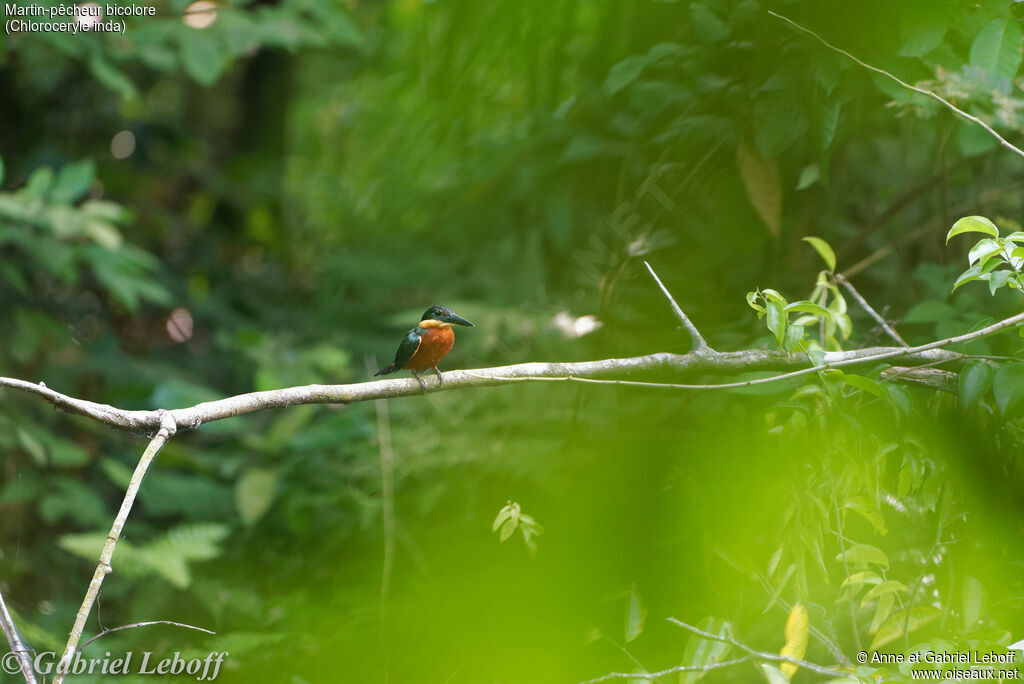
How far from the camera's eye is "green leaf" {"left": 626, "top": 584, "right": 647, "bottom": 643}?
1.72 metres

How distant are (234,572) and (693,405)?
92.1 inches

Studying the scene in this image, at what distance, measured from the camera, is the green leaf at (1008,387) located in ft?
4.86

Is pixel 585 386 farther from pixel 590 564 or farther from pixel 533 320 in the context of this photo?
pixel 533 320

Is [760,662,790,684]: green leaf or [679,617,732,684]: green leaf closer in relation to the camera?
[760,662,790,684]: green leaf

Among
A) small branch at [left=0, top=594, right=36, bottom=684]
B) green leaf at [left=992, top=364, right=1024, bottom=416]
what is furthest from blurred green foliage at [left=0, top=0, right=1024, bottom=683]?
small branch at [left=0, top=594, right=36, bottom=684]

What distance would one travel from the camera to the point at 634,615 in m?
1.74

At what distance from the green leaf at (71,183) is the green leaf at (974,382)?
11.5ft

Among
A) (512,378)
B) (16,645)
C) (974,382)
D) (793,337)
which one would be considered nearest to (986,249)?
(974,382)

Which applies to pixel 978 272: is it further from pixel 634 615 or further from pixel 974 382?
pixel 634 615

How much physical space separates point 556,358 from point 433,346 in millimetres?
950

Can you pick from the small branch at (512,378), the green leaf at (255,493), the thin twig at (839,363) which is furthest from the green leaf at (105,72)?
the thin twig at (839,363)

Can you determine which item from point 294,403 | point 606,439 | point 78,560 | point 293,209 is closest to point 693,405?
point 606,439

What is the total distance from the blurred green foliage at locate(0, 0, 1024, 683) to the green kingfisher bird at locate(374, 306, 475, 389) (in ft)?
1.38

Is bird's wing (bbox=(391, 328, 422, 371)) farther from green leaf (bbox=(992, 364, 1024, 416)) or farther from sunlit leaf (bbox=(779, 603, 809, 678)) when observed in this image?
green leaf (bbox=(992, 364, 1024, 416))
